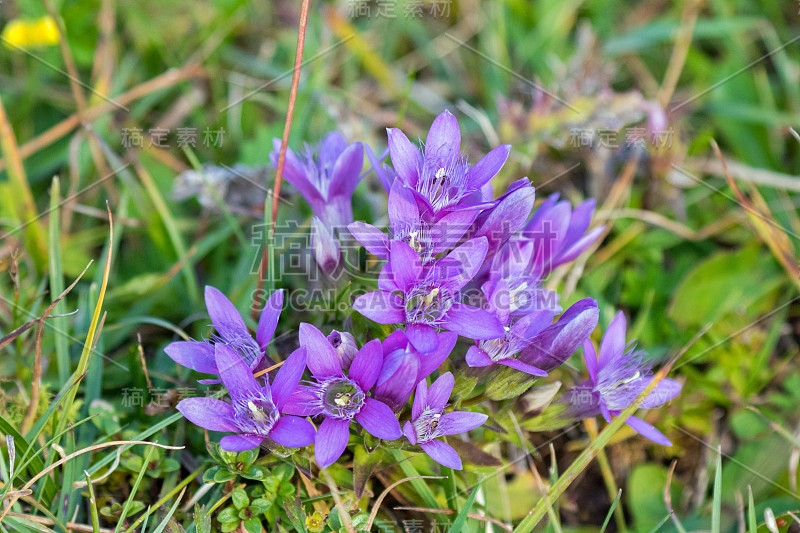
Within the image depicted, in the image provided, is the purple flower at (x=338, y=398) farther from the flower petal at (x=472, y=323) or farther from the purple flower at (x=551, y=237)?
the purple flower at (x=551, y=237)

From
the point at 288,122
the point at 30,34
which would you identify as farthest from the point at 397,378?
the point at 30,34

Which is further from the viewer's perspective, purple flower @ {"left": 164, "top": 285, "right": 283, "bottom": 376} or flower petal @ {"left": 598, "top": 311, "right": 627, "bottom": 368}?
flower petal @ {"left": 598, "top": 311, "right": 627, "bottom": 368}

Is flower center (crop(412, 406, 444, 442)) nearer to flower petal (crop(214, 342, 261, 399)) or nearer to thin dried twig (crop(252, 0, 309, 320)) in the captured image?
flower petal (crop(214, 342, 261, 399))

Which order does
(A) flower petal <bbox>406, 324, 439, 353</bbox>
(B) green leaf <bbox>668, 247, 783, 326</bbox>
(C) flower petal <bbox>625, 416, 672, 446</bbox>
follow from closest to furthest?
(A) flower petal <bbox>406, 324, 439, 353</bbox> → (C) flower petal <bbox>625, 416, 672, 446</bbox> → (B) green leaf <bbox>668, 247, 783, 326</bbox>

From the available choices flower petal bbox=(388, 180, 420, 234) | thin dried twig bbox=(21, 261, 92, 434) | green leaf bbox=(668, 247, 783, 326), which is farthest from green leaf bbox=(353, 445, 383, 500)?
green leaf bbox=(668, 247, 783, 326)

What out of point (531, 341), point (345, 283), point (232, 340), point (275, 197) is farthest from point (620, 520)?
point (275, 197)

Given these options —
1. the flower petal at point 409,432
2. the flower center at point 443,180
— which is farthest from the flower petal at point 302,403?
the flower center at point 443,180

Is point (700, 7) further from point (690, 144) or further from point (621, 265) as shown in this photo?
point (621, 265)

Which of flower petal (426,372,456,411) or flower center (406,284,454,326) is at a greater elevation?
flower center (406,284,454,326)
